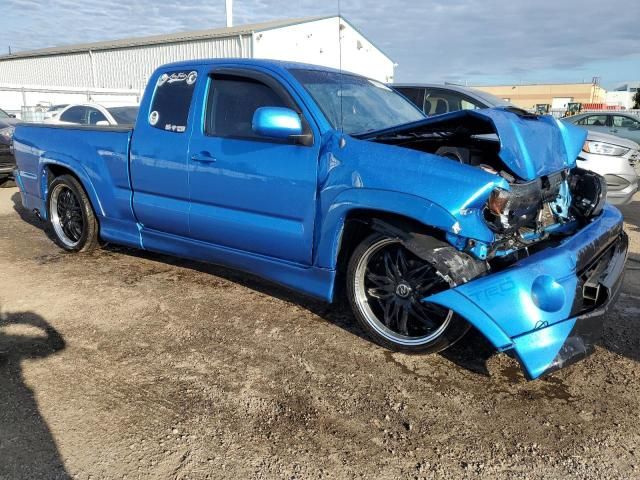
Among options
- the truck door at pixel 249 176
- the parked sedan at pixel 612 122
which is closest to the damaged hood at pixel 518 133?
the truck door at pixel 249 176

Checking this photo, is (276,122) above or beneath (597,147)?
above

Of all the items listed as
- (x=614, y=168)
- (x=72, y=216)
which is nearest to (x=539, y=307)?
(x=72, y=216)

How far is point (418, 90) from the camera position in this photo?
798cm

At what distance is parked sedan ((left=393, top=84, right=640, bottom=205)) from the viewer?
23.2 ft

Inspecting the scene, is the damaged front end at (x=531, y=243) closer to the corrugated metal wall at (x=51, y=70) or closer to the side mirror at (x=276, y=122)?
the side mirror at (x=276, y=122)

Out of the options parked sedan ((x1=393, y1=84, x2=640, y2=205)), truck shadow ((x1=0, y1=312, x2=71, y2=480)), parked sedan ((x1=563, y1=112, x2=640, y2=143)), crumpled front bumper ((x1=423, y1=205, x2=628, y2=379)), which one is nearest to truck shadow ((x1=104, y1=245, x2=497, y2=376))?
crumpled front bumper ((x1=423, y1=205, x2=628, y2=379))

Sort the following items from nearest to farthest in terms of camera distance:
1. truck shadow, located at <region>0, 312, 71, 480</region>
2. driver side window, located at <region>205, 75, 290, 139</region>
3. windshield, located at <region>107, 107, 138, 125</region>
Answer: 1. truck shadow, located at <region>0, 312, 71, 480</region>
2. driver side window, located at <region>205, 75, 290, 139</region>
3. windshield, located at <region>107, 107, 138, 125</region>

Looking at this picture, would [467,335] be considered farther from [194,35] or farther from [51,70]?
[51,70]

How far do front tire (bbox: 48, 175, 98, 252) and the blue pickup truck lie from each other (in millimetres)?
524

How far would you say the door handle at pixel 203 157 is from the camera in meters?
4.03

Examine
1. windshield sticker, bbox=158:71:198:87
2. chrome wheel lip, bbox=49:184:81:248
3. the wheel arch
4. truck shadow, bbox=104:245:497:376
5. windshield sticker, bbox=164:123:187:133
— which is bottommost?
truck shadow, bbox=104:245:497:376

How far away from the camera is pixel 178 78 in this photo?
14.7ft

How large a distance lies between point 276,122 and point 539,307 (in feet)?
6.16

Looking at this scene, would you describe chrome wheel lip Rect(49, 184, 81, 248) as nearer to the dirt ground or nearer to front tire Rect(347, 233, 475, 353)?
the dirt ground
